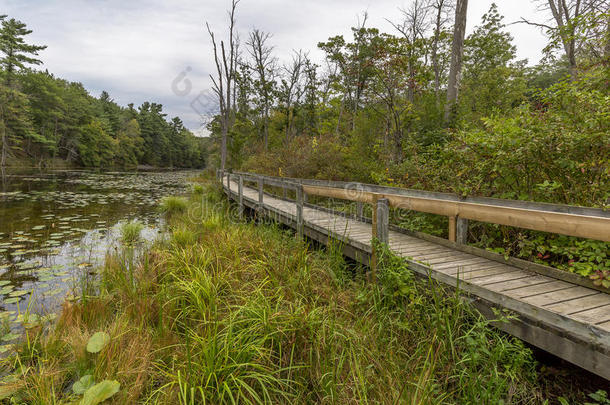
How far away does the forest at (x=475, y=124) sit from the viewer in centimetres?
321

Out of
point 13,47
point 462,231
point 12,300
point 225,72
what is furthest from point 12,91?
point 462,231

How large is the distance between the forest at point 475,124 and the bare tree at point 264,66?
111 mm

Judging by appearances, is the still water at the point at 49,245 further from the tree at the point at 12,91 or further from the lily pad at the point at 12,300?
the tree at the point at 12,91

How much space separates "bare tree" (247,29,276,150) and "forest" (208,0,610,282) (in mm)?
111

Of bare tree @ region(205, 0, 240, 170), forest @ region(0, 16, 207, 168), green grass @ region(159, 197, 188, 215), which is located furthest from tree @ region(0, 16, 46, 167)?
green grass @ region(159, 197, 188, 215)

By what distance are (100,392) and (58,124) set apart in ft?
180

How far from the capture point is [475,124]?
664 cm

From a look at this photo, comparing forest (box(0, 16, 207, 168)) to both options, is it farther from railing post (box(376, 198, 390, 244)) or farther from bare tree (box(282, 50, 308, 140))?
railing post (box(376, 198, 390, 244))

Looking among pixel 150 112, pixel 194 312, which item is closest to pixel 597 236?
pixel 194 312

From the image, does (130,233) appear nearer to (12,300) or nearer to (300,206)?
(12,300)

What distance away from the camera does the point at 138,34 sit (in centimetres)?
1853

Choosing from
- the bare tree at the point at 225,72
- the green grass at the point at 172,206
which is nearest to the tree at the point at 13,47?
the bare tree at the point at 225,72

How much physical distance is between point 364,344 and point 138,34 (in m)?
23.1

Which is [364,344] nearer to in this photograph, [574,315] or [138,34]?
[574,315]
